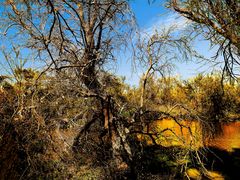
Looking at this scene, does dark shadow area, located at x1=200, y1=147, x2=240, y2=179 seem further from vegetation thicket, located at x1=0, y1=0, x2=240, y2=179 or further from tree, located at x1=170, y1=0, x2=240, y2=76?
tree, located at x1=170, y1=0, x2=240, y2=76

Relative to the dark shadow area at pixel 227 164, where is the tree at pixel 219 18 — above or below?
above

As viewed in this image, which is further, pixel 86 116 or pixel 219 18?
pixel 86 116

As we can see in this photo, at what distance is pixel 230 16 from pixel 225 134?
11663 mm

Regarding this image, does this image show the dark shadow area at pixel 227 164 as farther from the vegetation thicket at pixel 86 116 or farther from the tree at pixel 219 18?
the tree at pixel 219 18

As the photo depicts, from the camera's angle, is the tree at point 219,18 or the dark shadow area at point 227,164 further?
the dark shadow area at point 227,164

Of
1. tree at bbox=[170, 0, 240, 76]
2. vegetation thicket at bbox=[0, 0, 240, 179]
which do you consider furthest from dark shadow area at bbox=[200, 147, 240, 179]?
tree at bbox=[170, 0, 240, 76]

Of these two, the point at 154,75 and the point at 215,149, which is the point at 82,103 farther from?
the point at 215,149

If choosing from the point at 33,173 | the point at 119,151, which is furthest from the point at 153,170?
the point at 33,173

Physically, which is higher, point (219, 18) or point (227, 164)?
point (219, 18)

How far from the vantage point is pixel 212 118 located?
1697 centimetres

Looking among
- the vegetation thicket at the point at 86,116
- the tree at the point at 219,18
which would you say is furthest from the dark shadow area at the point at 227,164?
the tree at the point at 219,18

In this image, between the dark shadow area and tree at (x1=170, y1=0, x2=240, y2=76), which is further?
the dark shadow area

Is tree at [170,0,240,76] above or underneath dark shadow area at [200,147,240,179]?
above

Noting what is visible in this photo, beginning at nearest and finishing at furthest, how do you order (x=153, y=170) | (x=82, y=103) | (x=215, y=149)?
(x=82, y=103) → (x=153, y=170) → (x=215, y=149)
